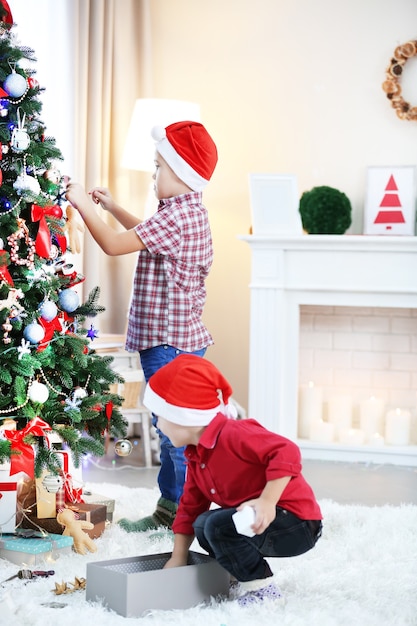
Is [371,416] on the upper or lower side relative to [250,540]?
lower

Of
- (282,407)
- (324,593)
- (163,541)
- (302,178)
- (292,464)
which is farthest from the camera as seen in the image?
(302,178)

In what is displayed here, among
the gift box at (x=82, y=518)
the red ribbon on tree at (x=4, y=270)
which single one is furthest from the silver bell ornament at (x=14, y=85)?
the gift box at (x=82, y=518)

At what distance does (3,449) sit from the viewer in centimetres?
204

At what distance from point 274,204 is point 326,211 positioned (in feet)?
0.76

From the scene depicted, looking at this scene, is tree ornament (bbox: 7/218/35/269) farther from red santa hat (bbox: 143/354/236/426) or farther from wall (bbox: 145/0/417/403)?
wall (bbox: 145/0/417/403)

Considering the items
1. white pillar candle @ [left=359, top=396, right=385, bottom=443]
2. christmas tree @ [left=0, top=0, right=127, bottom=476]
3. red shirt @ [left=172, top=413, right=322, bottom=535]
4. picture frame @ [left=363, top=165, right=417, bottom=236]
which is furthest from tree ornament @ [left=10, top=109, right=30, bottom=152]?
white pillar candle @ [left=359, top=396, right=385, bottom=443]

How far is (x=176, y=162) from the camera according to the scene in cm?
242

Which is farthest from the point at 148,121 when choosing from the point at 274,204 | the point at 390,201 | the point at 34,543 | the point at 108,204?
the point at 34,543

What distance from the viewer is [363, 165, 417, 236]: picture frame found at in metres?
3.91

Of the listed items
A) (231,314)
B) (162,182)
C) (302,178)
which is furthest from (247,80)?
(162,182)

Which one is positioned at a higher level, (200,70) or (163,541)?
(200,70)

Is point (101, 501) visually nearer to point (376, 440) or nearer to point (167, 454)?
point (167, 454)

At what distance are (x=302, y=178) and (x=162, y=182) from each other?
1891 millimetres

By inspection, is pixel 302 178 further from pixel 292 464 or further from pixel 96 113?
pixel 292 464
